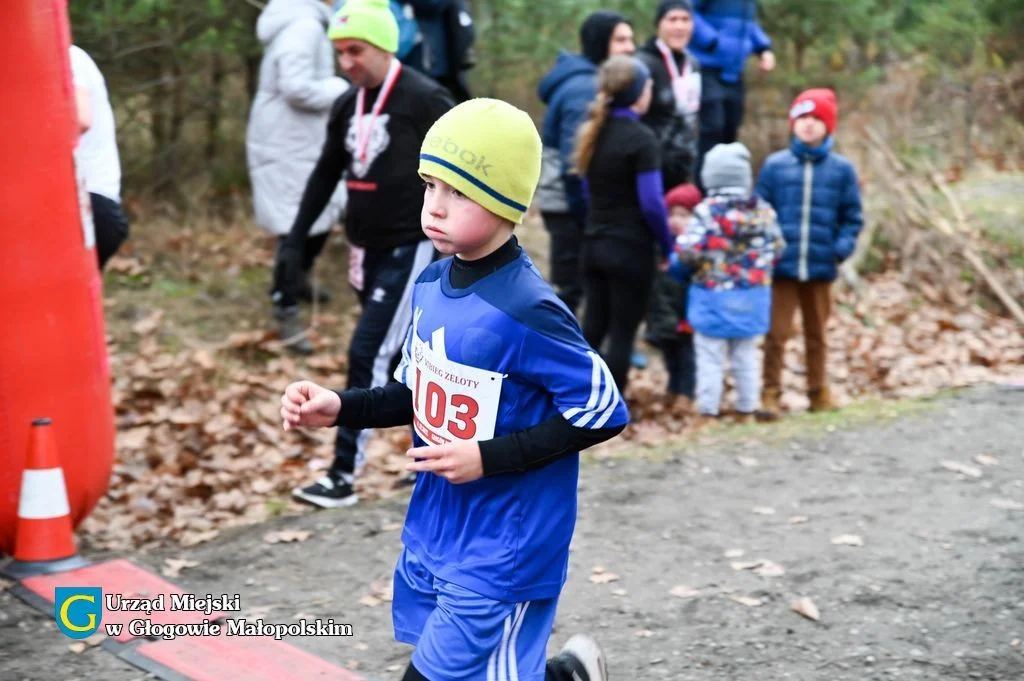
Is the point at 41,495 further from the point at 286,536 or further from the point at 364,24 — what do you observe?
the point at 364,24

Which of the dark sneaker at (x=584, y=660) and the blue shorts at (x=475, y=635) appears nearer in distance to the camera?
the blue shorts at (x=475, y=635)

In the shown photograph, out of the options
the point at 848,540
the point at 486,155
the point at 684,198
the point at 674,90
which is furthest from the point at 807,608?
the point at 674,90

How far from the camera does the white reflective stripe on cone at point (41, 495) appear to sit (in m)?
5.33

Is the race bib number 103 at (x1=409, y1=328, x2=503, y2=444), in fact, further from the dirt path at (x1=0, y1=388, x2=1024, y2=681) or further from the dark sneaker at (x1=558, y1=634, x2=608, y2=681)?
the dirt path at (x1=0, y1=388, x2=1024, y2=681)

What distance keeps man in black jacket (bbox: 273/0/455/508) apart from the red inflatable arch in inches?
49.8

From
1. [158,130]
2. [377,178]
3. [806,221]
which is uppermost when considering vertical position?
[158,130]

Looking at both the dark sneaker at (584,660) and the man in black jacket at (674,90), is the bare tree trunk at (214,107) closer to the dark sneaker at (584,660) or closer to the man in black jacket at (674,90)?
the man in black jacket at (674,90)

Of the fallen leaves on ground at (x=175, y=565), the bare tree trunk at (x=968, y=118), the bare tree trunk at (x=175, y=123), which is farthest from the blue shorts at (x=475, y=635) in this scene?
the bare tree trunk at (x=968, y=118)

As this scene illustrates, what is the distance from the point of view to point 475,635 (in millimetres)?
3289

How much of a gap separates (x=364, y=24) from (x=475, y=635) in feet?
11.4

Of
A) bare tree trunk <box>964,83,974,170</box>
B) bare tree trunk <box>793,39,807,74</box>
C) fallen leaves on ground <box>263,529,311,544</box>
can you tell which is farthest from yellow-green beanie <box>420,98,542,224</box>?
bare tree trunk <box>964,83,974,170</box>

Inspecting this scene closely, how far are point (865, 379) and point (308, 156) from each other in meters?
4.44

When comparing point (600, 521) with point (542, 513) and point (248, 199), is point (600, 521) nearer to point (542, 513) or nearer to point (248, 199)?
point (542, 513)

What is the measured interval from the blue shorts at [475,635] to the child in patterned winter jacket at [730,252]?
4.60 metres
